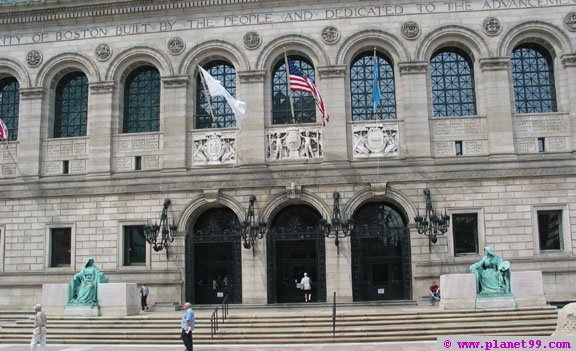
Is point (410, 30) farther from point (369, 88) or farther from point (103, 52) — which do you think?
point (103, 52)

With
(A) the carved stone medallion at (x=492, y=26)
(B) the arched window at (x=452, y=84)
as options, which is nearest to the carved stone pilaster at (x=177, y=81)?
(B) the arched window at (x=452, y=84)

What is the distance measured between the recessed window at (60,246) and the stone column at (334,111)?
43.9 feet

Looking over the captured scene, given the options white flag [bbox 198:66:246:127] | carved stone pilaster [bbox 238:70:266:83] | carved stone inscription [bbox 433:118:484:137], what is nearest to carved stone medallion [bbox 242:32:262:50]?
carved stone pilaster [bbox 238:70:266:83]

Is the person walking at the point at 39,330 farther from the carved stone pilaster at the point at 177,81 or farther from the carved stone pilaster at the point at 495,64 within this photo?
the carved stone pilaster at the point at 495,64

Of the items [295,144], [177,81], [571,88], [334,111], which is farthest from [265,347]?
[571,88]

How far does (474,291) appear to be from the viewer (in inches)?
952

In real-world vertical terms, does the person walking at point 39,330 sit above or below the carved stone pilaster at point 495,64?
below

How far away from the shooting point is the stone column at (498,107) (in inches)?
1179

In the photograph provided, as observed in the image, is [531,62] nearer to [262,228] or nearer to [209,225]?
[262,228]

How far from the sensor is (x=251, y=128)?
3134 centimetres

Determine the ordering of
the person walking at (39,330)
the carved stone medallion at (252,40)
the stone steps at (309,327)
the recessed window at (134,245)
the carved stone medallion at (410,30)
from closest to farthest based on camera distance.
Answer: the person walking at (39,330) → the stone steps at (309,327) → the carved stone medallion at (410,30) → the recessed window at (134,245) → the carved stone medallion at (252,40)

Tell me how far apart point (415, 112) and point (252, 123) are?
774 centimetres

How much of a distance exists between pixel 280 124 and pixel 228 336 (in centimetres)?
1215

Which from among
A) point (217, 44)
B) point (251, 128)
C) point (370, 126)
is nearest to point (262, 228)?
point (251, 128)
